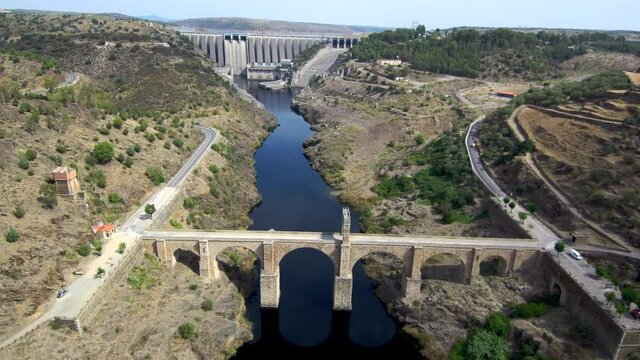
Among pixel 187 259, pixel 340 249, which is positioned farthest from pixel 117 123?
pixel 340 249

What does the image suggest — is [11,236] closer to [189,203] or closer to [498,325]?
[189,203]

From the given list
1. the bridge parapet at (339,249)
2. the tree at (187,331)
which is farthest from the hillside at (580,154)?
the tree at (187,331)

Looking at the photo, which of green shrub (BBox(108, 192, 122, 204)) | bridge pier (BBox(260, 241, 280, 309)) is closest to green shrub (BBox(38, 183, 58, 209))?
green shrub (BBox(108, 192, 122, 204))

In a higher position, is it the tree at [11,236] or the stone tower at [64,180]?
the stone tower at [64,180]

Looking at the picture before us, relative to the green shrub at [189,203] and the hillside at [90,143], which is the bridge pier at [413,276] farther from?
the green shrub at [189,203]

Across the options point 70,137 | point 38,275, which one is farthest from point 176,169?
point 38,275

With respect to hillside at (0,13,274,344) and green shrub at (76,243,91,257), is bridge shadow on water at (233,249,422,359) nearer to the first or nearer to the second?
hillside at (0,13,274,344)
